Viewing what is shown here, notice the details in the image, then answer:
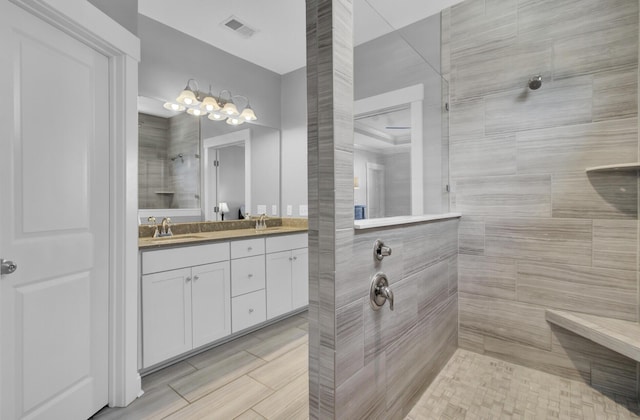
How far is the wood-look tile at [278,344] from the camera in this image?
2.25 metres

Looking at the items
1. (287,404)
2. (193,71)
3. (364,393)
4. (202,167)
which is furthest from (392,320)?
(193,71)

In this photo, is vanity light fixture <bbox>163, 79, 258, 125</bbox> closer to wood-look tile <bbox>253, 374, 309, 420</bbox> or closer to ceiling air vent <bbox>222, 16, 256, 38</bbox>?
ceiling air vent <bbox>222, 16, 256, 38</bbox>

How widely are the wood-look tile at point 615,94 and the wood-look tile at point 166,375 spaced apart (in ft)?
9.74

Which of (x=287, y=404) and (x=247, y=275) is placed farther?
(x=247, y=275)

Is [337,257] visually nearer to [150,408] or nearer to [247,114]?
[150,408]

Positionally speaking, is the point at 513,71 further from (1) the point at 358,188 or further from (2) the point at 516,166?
(1) the point at 358,188

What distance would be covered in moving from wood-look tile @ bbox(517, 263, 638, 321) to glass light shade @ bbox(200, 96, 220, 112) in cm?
279

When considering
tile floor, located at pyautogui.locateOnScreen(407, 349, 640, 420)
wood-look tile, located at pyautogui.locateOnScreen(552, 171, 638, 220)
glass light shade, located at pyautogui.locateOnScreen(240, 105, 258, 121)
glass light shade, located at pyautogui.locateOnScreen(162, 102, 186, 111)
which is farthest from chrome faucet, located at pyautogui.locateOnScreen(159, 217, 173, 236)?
wood-look tile, located at pyautogui.locateOnScreen(552, 171, 638, 220)

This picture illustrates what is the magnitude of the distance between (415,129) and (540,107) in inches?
29.6

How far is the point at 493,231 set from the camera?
6.66ft

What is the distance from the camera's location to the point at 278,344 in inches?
94.4

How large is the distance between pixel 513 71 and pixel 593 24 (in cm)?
42

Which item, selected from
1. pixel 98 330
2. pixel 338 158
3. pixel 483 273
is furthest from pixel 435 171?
pixel 98 330

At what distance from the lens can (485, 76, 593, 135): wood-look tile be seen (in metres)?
1.73
